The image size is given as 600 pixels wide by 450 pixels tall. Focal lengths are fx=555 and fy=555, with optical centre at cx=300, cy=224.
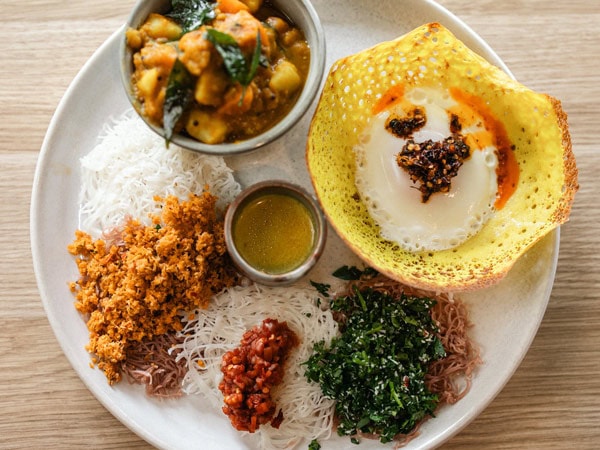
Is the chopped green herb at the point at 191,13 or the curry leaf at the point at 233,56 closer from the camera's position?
the curry leaf at the point at 233,56

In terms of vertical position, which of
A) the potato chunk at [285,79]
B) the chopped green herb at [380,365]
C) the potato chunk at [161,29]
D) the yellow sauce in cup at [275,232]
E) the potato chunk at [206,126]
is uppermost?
the potato chunk at [161,29]

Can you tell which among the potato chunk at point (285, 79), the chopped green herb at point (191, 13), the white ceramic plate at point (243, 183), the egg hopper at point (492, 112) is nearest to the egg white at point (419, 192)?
the egg hopper at point (492, 112)

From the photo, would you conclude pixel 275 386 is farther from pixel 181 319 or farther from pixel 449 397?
pixel 449 397

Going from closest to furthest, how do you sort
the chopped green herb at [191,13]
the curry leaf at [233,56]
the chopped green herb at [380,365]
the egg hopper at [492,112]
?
the curry leaf at [233,56]
the chopped green herb at [191,13]
the egg hopper at [492,112]
the chopped green herb at [380,365]

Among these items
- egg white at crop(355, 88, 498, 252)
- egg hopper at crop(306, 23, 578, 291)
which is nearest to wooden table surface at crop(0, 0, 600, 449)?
egg hopper at crop(306, 23, 578, 291)

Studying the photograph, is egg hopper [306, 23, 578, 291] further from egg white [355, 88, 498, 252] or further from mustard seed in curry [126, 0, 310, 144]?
mustard seed in curry [126, 0, 310, 144]

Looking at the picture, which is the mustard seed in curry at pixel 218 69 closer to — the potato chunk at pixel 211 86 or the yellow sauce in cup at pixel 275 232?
the potato chunk at pixel 211 86

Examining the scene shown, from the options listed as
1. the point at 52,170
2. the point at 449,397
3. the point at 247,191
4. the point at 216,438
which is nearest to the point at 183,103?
the point at 247,191
